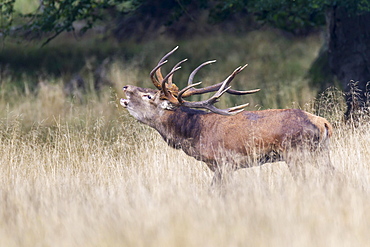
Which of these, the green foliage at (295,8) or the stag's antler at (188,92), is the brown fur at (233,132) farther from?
the green foliage at (295,8)

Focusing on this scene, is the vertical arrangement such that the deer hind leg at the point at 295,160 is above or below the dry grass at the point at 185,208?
above

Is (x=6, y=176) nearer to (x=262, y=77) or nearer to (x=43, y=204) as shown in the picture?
(x=43, y=204)

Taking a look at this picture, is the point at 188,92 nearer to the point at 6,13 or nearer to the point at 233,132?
the point at 233,132

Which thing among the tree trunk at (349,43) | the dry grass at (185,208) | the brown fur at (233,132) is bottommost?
the dry grass at (185,208)

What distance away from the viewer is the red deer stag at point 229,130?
22.1ft

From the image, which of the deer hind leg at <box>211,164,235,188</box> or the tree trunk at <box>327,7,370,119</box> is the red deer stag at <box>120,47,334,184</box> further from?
the tree trunk at <box>327,7,370,119</box>

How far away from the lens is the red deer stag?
6.74 m

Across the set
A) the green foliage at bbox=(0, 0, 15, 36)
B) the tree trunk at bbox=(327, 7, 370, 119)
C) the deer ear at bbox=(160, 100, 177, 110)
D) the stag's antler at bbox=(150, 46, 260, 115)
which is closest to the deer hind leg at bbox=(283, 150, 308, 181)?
the stag's antler at bbox=(150, 46, 260, 115)

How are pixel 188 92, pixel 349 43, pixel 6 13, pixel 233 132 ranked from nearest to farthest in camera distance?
pixel 233 132, pixel 188 92, pixel 349 43, pixel 6 13

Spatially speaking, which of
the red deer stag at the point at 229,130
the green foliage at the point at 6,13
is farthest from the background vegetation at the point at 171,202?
the green foliage at the point at 6,13

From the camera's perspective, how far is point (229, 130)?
7031mm

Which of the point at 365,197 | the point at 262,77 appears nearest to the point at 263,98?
the point at 262,77

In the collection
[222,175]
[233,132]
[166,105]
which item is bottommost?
[222,175]

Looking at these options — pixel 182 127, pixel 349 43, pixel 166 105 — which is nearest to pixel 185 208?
pixel 182 127
